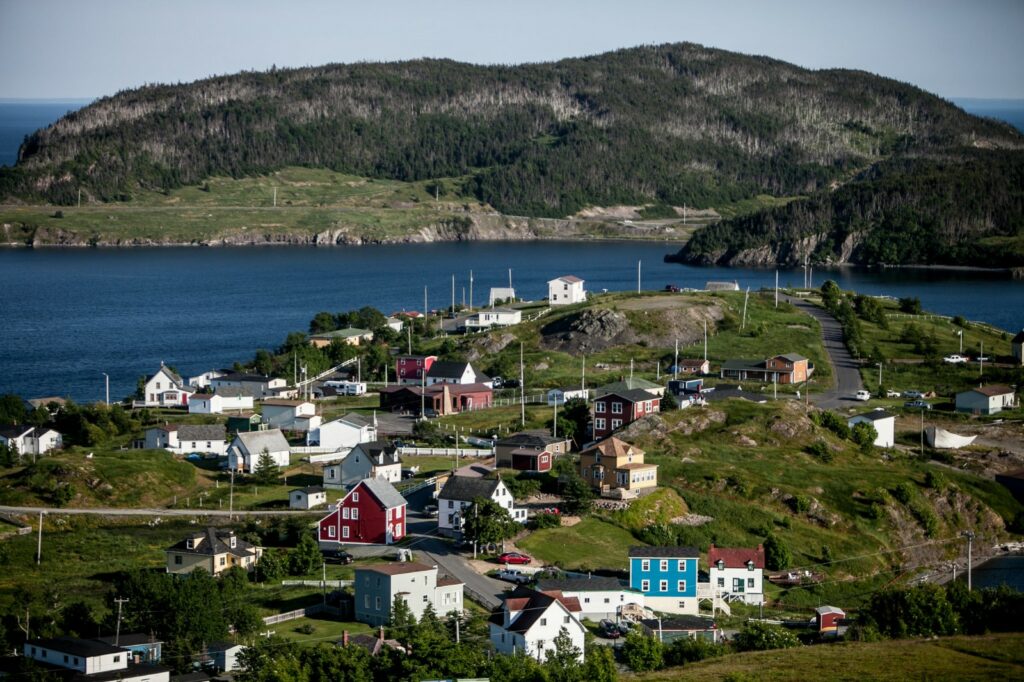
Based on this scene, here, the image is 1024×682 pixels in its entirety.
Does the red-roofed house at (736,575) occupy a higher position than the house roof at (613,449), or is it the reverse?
the house roof at (613,449)

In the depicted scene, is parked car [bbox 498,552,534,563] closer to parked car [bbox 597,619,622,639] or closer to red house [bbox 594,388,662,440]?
parked car [bbox 597,619,622,639]

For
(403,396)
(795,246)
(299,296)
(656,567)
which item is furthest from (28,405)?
(795,246)

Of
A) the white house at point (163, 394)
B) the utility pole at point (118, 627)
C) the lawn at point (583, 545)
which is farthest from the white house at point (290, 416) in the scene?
the utility pole at point (118, 627)

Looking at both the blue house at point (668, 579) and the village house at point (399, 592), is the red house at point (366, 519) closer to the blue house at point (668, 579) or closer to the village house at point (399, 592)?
the village house at point (399, 592)

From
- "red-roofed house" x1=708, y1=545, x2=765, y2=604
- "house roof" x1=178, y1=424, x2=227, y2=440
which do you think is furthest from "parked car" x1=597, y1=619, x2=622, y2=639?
"house roof" x1=178, y1=424, x2=227, y2=440

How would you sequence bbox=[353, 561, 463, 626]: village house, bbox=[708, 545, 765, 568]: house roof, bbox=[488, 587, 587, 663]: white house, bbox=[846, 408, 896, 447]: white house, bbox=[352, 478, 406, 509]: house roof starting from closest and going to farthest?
1. bbox=[488, 587, 587, 663]: white house
2. bbox=[353, 561, 463, 626]: village house
3. bbox=[708, 545, 765, 568]: house roof
4. bbox=[352, 478, 406, 509]: house roof
5. bbox=[846, 408, 896, 447]: white house

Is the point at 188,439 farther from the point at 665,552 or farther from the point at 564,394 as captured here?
the point at 665,552
